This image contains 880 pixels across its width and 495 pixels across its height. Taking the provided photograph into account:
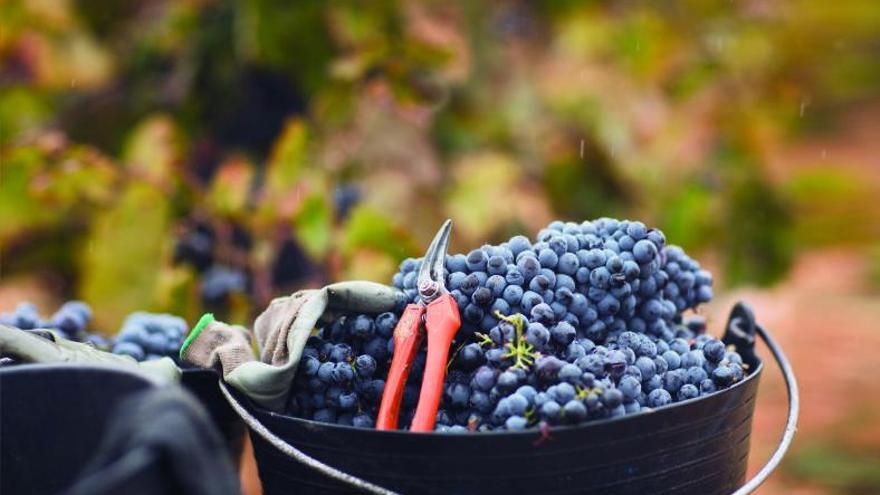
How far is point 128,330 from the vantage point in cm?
147

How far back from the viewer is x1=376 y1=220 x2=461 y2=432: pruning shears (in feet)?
3.61

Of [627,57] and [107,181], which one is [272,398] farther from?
[627,57]

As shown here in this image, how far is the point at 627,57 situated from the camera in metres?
3.64

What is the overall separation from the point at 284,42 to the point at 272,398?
2030mm

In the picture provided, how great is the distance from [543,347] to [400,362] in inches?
6.6

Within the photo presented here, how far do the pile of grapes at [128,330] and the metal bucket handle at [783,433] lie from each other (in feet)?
0.72

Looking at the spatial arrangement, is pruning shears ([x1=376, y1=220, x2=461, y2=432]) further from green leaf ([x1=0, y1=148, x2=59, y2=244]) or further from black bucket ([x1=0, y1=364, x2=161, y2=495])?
green leaf ([x1=0, y1=148, x2=59, y2=244])

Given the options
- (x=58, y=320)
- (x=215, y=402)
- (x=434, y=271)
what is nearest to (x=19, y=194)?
(x=58, y=320)

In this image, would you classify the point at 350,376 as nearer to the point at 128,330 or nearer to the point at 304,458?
the point at 304,458

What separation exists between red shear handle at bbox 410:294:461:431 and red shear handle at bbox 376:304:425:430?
0.06 feet

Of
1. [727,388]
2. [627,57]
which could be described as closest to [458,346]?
[727,388]

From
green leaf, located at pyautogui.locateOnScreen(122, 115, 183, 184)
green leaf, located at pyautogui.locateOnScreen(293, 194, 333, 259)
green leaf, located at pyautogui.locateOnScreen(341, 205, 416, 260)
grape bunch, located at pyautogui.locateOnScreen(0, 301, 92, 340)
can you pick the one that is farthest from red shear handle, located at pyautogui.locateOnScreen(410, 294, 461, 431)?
green leaf, located at pyautogui.locateOnScreen(122, 115, 183, 184)

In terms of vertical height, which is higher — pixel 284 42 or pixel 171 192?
pixel 284 42

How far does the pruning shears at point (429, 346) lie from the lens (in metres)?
1.10
